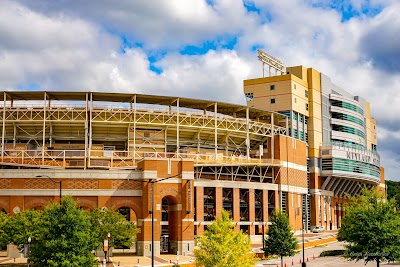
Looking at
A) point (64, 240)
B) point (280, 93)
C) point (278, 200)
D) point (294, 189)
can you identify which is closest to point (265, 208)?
point (278, 200)

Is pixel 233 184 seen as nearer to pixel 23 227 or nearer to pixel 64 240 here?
pixel 23 227

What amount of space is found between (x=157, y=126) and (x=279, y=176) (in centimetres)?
2498

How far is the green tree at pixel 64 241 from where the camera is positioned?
43562 millimetres

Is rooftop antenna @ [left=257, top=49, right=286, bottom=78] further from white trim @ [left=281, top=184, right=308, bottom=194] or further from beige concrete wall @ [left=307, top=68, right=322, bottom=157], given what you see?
white trim @ [left=281, top=184, right=308, bottom=194]

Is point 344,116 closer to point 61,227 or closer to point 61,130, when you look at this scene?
point 61,130

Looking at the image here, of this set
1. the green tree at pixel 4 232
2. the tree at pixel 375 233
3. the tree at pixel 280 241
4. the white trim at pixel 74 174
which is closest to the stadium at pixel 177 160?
the white trim at pixel 74 174

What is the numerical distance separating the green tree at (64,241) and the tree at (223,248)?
9.04 m

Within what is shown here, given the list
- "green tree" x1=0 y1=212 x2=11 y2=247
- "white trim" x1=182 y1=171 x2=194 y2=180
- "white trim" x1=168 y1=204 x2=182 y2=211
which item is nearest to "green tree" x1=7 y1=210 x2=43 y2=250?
"green tree" x1=0 y1=212 x2=11 y2=247

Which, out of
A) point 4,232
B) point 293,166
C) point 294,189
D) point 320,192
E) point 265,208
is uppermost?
point 293,166

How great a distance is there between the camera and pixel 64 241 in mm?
43875

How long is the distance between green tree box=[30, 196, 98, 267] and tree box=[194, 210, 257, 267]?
9035 mm

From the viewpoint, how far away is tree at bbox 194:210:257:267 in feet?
150

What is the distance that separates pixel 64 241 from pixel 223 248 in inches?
498

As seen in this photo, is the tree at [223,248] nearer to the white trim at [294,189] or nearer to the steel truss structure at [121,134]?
the steel truss structure at [121,134]
